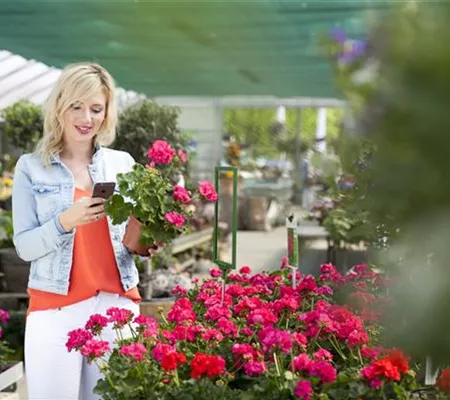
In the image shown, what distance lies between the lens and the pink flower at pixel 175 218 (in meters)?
2.09

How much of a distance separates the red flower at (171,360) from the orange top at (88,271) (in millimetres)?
494

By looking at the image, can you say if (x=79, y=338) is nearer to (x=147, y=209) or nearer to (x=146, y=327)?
(x=146, y=327)

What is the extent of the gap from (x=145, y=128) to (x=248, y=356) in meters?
3.77

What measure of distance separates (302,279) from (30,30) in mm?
1115

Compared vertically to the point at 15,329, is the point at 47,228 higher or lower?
higher

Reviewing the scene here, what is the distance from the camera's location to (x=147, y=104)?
546 centimetres

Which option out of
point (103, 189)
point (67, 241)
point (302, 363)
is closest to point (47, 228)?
point (67, 241)

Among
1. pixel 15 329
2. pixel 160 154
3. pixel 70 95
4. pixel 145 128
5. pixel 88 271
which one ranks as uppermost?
pixel 145 128

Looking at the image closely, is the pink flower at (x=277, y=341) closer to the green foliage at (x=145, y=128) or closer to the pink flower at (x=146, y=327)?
the pink flower at (x=146, y=327)

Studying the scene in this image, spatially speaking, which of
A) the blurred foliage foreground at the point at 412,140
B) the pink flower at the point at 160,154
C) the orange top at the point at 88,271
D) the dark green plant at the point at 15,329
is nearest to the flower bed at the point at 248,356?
the orange top at the point at 88,271

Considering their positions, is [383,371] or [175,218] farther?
[175,218]

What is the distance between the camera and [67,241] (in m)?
2.05

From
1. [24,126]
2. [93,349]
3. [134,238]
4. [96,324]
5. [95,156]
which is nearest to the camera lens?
[93,349]

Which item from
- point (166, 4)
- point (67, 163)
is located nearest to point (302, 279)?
point (67, 163)
